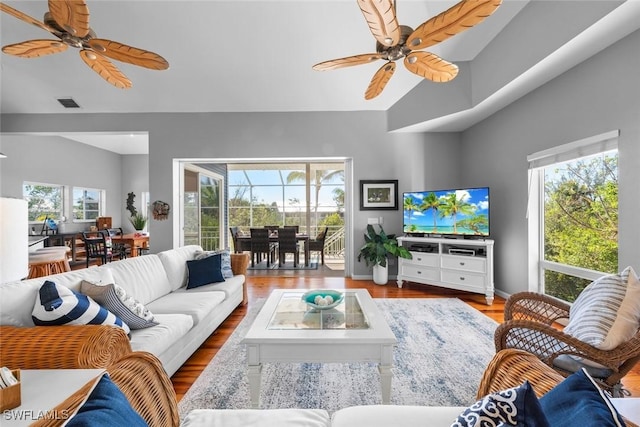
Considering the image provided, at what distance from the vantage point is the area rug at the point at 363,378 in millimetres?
1824

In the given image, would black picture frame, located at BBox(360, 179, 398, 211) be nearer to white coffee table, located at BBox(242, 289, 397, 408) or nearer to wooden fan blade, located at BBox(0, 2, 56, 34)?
white coffee table, located at BBox(242, 289, 397, 408)

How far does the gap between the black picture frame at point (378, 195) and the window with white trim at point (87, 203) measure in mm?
7289

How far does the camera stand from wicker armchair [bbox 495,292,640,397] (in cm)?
138

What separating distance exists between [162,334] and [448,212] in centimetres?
381

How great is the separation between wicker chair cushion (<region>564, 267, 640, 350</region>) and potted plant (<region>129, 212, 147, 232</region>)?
9.10 meters

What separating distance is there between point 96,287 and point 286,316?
1.23 metres

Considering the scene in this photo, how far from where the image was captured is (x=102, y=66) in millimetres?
2588

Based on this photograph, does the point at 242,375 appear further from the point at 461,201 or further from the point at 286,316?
the point at 461,201

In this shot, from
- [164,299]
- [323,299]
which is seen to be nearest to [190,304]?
[164,299]

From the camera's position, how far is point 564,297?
318 centimetres

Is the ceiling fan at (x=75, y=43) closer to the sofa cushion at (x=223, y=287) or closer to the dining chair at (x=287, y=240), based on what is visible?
the sofa cushion at (x=223, y=287)

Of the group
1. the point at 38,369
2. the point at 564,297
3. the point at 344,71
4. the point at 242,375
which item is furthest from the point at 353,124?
the point at 38,369

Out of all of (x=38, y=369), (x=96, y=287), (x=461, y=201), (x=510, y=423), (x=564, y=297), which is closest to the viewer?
(x=510, y=423)

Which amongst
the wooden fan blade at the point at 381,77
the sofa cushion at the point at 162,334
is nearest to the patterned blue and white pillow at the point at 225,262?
the sofa cushion at the point at 162,334
